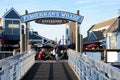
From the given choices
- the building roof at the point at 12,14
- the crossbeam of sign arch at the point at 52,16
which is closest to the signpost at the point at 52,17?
the crossbeam of sign arch at the point at 52,16

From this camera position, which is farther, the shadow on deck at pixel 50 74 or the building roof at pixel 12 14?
the building roof at pixel 12 14

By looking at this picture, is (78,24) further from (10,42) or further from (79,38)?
(10,42)

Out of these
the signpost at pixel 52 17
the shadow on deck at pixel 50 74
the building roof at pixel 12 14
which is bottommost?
the shadow on deck at pixel 50 74

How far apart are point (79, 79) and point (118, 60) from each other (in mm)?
12943

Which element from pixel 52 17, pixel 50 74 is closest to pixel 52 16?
pixel 52 17

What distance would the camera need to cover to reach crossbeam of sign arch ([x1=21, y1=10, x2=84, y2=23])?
26156mm

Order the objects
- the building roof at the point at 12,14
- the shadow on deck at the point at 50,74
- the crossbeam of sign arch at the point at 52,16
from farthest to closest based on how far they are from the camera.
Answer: the building roof at the point at 12,14 → the crossbeam of sign arch at the point at 52,16 → the shadow on deck at the point at 50,74

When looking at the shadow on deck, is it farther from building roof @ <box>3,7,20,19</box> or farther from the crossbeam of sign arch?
building roof @ <box>3,7,20,19</box>

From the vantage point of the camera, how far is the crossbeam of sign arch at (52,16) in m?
26.2

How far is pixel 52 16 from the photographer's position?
26219 millimetres

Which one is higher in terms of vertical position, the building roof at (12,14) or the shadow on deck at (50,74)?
the building roof at (12,14)

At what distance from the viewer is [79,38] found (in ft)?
83.2

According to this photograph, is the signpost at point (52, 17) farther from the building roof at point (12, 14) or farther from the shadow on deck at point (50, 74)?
the building roof at point (12, 14)

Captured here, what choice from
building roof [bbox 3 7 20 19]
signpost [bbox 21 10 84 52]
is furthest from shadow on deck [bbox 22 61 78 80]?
building roof [bbox 3 7 20 19]
